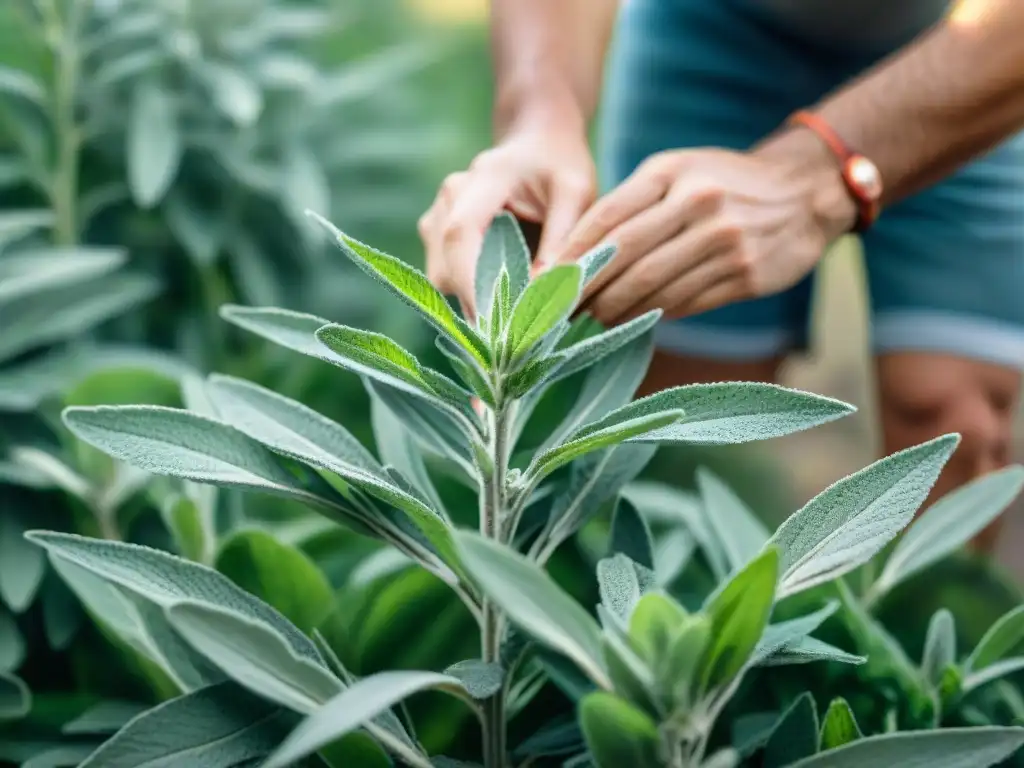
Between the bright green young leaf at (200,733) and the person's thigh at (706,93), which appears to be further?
the person's thigh at (706,93)

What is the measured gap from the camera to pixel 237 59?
3.74ft

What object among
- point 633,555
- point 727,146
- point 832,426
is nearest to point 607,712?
point 633,555

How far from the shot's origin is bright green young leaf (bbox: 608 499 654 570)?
17.7 inches

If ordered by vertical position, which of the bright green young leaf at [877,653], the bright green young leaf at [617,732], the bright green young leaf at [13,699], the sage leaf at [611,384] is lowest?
the bright green young leaf at [13,699]

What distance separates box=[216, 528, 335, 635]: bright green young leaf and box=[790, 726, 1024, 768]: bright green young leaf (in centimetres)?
27

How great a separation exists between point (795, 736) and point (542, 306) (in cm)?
20

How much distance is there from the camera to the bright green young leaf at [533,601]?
0.97ft

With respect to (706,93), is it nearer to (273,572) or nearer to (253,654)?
(273,572)

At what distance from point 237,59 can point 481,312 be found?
0.83 m

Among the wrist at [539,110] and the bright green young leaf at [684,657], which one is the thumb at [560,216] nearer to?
the wrist at [539,110]

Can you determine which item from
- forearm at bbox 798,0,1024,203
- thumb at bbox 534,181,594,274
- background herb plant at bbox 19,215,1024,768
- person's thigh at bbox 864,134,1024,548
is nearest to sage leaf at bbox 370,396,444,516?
background herb plant at bbox 19,215,1024,768

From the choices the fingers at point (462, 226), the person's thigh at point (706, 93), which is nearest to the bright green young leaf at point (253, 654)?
the fingers at point (462, 226)

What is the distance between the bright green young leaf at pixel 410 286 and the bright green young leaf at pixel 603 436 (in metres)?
0.05

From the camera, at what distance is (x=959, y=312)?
2.75 feet
